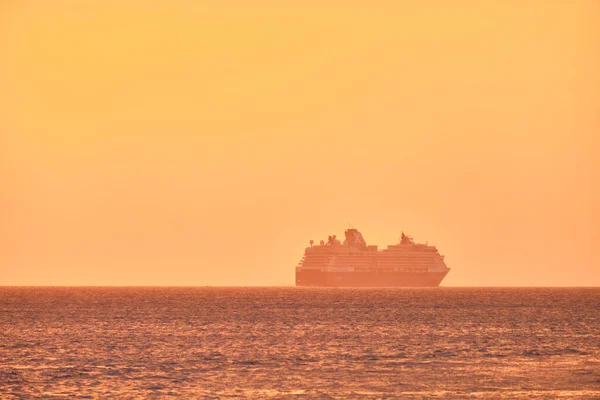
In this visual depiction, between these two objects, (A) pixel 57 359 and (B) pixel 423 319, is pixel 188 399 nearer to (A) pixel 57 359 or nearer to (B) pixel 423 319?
(A) pixel 57 359

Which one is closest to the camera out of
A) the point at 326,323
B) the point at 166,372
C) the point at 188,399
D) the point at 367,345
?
the point at 188,399

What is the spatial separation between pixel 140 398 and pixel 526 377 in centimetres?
1763

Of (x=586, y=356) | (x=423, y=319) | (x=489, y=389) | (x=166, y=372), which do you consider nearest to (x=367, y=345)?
(x=586, y=356)

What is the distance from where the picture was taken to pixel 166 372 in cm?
4903

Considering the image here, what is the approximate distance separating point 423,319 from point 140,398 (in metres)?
61.7

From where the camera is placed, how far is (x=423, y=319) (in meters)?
98.7

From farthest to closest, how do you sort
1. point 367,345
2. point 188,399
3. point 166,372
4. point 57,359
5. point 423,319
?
point 423,319 < point 367,345 < point 57,359 < point 166,372 < point 188,399

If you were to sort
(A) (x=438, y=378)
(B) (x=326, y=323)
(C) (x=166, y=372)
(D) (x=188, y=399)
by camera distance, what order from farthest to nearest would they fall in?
(B) (x=326, y=323)
(C) (x=166, y=372)
(A) (x=438, y=378)
(D) (x=188, y=399)

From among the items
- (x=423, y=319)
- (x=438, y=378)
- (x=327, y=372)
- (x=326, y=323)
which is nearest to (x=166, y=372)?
(x=327, y=372)

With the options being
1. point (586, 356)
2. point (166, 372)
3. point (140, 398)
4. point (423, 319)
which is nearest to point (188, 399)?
point (140, 398)

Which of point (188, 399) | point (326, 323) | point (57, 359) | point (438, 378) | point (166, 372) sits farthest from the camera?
point (326, 323)

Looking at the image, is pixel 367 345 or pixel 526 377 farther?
pixel 367 345

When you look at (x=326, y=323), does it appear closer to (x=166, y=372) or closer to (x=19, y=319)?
(x=19, y=319)

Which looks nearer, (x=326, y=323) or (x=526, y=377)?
(x=526, y=377)
